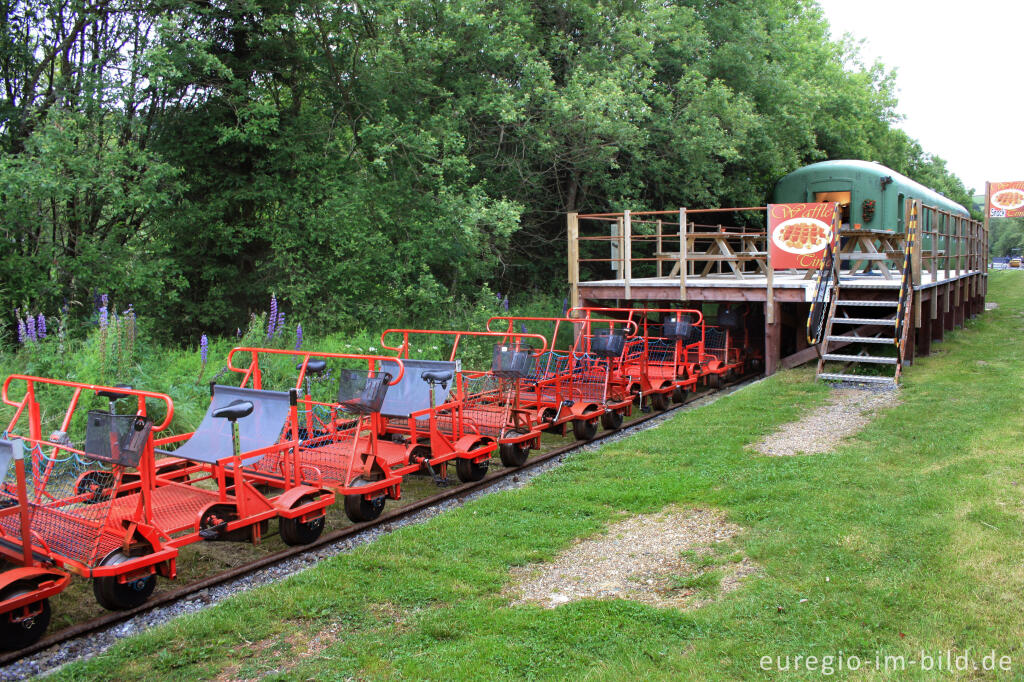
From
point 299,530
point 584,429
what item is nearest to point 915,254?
point 584,429

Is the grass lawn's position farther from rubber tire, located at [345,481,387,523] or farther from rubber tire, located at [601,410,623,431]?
rubber tire, located at [601,410,623,431]

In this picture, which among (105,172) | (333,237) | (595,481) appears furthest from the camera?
(333,237)

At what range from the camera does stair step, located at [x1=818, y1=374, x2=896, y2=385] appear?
11.0 meters

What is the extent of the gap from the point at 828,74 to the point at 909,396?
77.5ft

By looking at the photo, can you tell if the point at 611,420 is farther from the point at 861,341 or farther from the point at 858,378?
the point at 861,341

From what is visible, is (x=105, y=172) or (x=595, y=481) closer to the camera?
(x=595, y=481)

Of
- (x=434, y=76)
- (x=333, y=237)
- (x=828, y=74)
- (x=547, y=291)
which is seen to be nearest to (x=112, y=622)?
(x=333, y=237)

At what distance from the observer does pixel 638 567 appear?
516 centimetres

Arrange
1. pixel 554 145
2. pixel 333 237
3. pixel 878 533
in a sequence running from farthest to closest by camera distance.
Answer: pixel 554 145 → pixel 333 237 → pixel 878 533

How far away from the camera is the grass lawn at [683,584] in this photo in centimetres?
392

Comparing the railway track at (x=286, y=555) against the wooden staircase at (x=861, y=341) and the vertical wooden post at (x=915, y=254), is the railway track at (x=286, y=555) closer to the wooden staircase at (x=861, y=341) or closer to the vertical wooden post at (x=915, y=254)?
the wooden staircase at (x=861, y=341)

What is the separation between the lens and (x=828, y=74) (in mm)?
30016

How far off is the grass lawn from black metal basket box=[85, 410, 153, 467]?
1.08m

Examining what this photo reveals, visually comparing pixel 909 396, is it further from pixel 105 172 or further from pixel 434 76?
pixel 105 172
